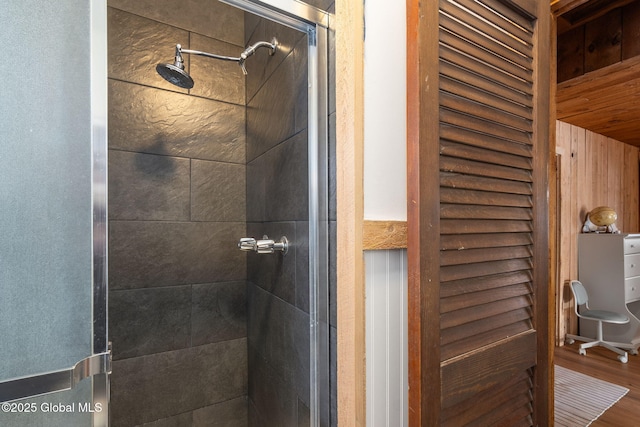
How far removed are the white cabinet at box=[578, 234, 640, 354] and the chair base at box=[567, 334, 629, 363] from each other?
133 mm

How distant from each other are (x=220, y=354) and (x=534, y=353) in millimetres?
1490

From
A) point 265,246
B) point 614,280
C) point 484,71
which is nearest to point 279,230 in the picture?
point 265,246

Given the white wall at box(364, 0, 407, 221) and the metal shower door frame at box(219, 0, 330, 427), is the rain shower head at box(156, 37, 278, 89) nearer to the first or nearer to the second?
the metal shower door frame at box(219, 0, 330, 427)

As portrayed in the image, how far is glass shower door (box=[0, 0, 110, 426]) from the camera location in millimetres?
617

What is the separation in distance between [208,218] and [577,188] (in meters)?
4.12

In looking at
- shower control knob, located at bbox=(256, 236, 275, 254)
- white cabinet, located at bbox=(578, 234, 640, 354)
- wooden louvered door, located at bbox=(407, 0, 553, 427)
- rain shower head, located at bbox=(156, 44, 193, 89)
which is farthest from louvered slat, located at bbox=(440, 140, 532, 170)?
white cabinet, located at bbox=(578, 234, 640, 354)

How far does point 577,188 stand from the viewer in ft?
12.0

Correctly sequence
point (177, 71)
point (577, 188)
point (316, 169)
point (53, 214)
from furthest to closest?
point (577, 188) < point (177, 71) < point (316, 169) < point (53, 214)

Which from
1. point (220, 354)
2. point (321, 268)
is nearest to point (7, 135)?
point (321, 268)

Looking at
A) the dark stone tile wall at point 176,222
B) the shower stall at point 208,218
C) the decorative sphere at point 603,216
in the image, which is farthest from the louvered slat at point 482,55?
the decorative sphere at point 603,216

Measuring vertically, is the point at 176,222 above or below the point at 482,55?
below

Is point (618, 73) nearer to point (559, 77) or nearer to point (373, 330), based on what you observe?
point (559, 77)

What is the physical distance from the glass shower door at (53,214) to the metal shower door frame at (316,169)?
1.56 ft

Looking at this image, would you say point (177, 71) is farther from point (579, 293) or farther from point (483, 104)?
point (579, 293)
